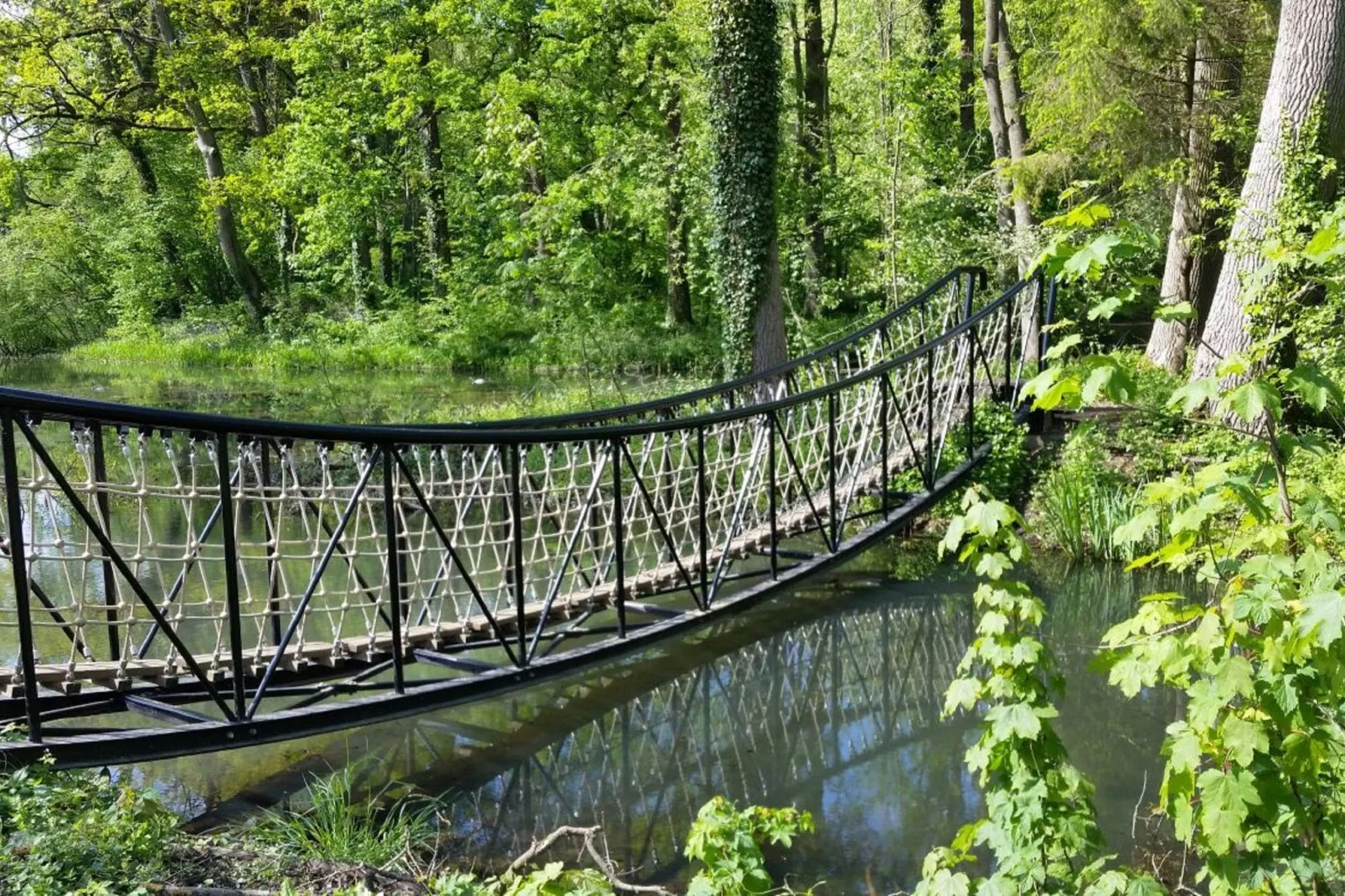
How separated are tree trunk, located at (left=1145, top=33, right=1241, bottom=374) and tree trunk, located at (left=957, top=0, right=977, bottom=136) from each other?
12.5 ft

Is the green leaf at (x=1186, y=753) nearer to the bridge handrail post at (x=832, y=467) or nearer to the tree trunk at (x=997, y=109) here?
the bridge handrail post at (x=832, y=467)

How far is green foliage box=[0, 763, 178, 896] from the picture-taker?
2.65 m

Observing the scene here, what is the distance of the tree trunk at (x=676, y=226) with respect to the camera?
441 inches

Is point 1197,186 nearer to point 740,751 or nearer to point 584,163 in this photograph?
point 740,751

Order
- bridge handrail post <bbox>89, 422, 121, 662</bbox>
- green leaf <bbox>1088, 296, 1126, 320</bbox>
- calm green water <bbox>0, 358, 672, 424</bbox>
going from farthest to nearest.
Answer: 1. calm green water <bbox>0, 358, 672, 424</bbox>
2. bridge handrail post <bbox>89, 422, 121, 662</bbox>
3. green leaf <bbox>1088, 296, 1126, 320</bbox>

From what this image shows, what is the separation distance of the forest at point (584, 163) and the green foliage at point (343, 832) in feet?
9.46

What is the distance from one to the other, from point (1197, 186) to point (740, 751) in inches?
267

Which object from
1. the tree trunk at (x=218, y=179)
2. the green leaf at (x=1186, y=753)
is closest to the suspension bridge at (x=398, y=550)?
the green leaf at (x=1186, y=753)

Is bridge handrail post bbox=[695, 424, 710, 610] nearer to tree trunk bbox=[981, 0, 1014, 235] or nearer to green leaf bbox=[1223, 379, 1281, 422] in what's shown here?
green leaf bbox=[1223, 379, 1281, 422]

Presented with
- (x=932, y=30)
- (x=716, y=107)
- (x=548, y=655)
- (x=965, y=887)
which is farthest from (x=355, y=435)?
(x=932, y=30)

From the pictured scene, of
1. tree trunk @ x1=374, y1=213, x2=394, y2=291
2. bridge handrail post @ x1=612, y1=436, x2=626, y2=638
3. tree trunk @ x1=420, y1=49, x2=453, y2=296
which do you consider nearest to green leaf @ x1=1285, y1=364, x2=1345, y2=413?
bridge handrail post @ x1=612, y1=436, x2=626, y2=638

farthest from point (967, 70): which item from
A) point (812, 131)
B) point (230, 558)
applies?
point (230, 558)

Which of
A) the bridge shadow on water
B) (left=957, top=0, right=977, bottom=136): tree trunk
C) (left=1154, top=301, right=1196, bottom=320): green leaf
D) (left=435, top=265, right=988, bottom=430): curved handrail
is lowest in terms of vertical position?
the bridge shadow on water

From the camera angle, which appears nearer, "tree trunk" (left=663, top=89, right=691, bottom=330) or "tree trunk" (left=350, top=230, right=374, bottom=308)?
"tree trunk" (left=663, top=89, right=691, bottom=330)
